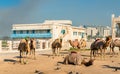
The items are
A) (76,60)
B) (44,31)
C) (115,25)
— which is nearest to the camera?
(76,60)

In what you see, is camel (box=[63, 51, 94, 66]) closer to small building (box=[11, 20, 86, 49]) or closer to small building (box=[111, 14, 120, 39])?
small building (box=[11, 20, 86, 49])

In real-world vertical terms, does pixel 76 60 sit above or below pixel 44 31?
below

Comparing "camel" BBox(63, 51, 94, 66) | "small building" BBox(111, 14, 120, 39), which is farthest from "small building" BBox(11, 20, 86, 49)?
"camel" BBox(63, 51, 94, 66)

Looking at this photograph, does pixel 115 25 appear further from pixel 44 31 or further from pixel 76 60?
pixel 76 60

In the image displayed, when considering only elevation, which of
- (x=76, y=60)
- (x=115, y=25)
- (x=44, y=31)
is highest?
(x=115, y=25)

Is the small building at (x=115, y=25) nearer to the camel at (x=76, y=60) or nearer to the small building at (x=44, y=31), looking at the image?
the small building at (x=44, y=31)

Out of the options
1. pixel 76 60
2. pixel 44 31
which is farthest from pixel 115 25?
pixel 76 60

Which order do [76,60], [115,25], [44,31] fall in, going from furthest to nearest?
[44,31] < [115,25] < [76,60]

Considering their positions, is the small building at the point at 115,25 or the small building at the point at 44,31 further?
the small building at the point at 44,31

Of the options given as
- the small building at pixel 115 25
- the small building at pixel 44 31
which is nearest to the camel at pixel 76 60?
the small building at pixel 44 31

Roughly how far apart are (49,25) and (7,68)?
1927 inches

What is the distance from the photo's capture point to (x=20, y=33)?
74875 millimetres

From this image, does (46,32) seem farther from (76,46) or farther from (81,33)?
(76,46)

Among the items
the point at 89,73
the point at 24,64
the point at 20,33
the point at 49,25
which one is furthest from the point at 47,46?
the point at 89,73
